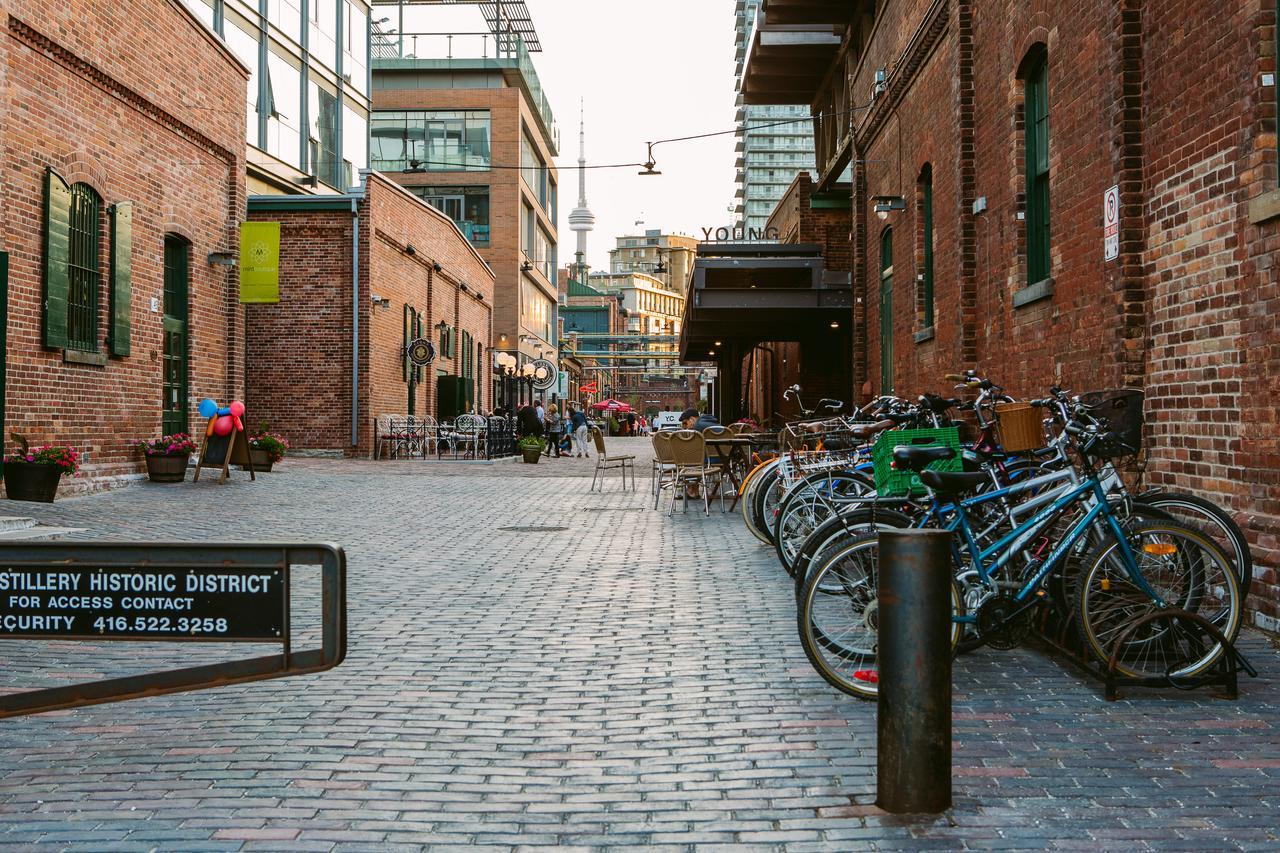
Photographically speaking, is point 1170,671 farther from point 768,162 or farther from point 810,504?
point 768,162

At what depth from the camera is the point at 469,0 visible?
164ft

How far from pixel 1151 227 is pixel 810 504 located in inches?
115

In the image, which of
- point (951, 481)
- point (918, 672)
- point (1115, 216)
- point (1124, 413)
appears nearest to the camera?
point (918, 672)

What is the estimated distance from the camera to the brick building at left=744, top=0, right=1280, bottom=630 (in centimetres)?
633

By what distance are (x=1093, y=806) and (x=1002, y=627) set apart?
1706 millimetres

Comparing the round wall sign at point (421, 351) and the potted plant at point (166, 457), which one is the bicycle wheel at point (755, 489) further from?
the round wall sign at point (421, 351)

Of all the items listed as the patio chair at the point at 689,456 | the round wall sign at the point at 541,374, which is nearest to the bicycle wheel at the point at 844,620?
the patio chair at the point at 689,456

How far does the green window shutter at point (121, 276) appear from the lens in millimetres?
15602

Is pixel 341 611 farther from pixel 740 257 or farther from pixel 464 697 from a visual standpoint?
pixel 740 257

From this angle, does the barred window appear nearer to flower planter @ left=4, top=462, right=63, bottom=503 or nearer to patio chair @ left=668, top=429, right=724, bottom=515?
flower planter @ left=4, top=462, right=63, bottom=503

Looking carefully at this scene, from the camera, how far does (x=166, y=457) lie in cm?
1648

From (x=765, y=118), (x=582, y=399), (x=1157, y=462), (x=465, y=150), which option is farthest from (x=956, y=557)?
(x=765, y=118)

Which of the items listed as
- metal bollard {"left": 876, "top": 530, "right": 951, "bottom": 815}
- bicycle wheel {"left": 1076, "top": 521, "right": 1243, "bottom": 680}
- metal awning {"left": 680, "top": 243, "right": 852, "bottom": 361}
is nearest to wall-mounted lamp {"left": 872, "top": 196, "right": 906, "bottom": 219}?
metal awning {"left": 680, "top": 243, "right": 852, "bottom": 361}

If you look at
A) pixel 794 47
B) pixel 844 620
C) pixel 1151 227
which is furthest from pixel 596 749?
pixel 794 47
